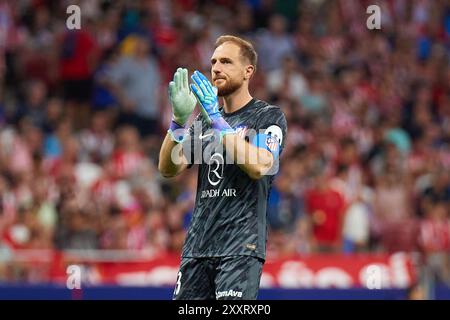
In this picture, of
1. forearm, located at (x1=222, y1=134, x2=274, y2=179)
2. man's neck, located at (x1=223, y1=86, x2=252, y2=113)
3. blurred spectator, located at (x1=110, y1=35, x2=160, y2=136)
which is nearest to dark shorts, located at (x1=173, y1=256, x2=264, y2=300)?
forearm, located at (x1=222, y1=134, x2=274, y2=179)

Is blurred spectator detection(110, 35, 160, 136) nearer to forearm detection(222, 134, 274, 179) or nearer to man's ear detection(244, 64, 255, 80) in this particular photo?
man's ear detection(244, 64, 255, 80)

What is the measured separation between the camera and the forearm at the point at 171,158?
308 inches

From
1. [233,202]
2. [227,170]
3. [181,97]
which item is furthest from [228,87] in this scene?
[233,202]

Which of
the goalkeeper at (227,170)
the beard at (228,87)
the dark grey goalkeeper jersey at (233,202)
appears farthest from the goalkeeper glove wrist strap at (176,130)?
the beard at (228,87)

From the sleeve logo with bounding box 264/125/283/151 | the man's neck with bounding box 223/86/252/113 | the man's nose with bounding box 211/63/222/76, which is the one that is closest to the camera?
the sleeve logo with bounding box 264/125/283/151

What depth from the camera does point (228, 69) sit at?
25.1 ft

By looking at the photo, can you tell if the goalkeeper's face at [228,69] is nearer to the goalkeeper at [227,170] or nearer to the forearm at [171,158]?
the goalkeeper at [227,170]

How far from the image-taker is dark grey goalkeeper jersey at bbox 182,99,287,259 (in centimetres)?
746

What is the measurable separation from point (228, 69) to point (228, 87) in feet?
0.42

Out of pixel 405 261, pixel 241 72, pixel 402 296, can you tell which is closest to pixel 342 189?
pixel 405 261

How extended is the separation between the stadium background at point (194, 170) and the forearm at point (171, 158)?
17.9ft

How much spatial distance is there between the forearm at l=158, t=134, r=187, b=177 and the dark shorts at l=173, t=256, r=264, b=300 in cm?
68
